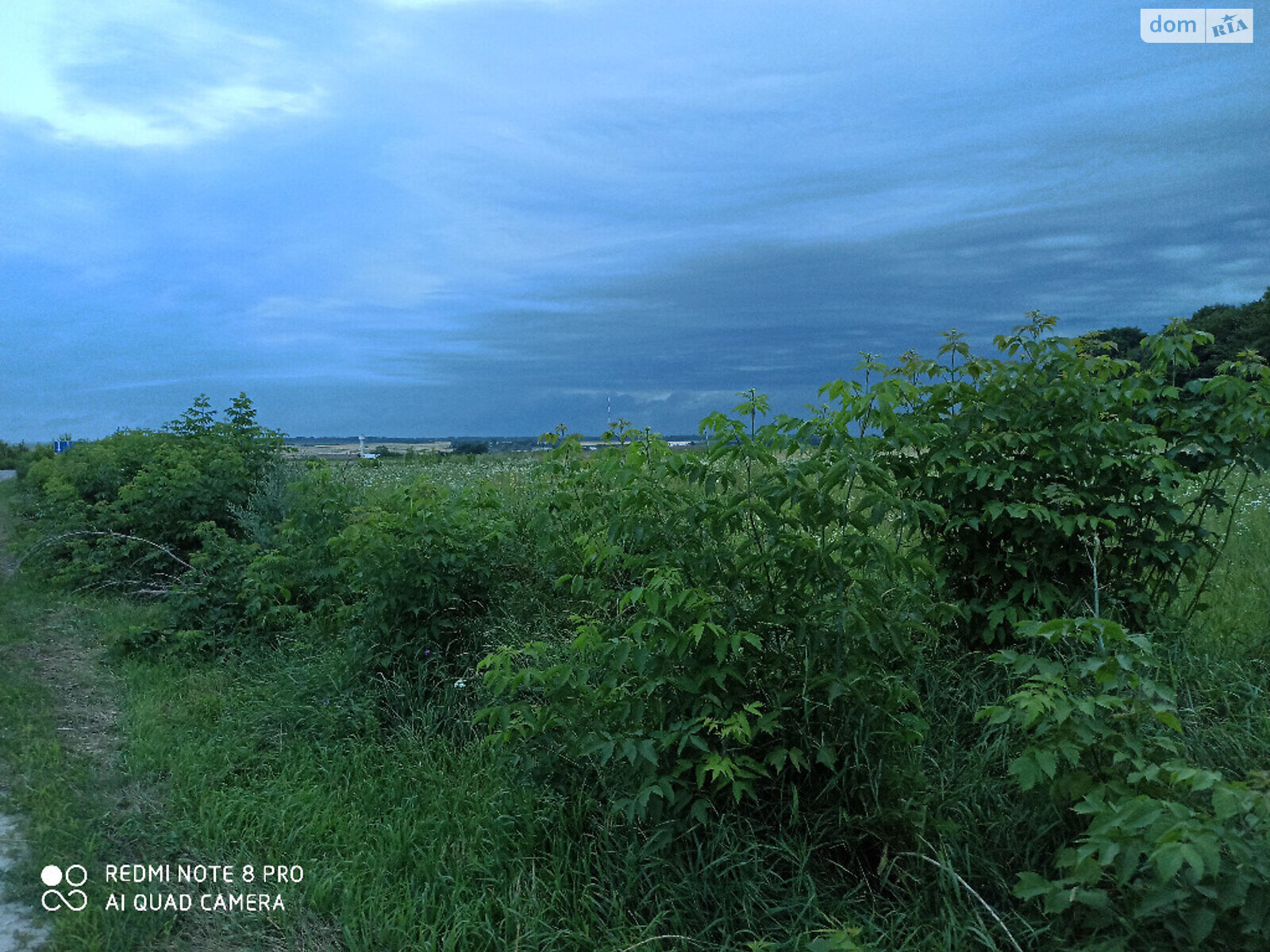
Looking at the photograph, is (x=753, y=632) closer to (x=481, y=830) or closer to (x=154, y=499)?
(x=481, y=830)

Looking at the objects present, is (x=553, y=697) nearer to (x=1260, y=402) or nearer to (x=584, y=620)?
(x=584, y=620)

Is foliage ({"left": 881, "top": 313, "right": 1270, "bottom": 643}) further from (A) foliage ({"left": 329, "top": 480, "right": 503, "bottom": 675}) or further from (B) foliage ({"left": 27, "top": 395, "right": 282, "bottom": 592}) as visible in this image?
(B) foliage ({"left": 27, "top": 395, "right": 282, "bottom": 592})

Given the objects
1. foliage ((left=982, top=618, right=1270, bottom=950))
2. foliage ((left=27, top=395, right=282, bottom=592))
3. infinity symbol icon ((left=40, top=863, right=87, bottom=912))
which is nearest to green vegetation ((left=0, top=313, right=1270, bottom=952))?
foliage ((left=982, top=618, right=1270, bottom=950))

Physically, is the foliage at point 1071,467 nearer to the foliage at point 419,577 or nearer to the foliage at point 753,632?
the foliage at point 753,632

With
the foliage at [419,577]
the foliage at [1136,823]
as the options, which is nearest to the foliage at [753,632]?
the foliage at [1136,823]

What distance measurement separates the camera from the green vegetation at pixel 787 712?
3289 millimetres

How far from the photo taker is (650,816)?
152 inches

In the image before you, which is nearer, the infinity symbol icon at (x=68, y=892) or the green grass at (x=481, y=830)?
the green grass at (x=481, y=830)

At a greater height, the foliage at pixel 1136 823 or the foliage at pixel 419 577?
the foliage at pixel 419 577

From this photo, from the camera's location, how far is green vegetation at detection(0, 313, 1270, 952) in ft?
10.8

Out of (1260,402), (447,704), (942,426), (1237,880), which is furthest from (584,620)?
(1260,402)

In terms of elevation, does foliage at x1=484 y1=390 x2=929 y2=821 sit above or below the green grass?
above

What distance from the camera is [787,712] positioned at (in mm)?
3850

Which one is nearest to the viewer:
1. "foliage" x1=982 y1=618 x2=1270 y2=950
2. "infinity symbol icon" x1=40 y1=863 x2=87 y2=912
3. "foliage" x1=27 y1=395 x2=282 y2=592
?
"foliage" x1=982 y1=618 x2=1270 y2=950
